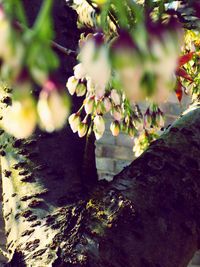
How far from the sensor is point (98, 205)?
4.54 ft

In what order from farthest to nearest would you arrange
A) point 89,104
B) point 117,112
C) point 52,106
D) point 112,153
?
point 112,153
point 117,112
point 89,104
point 52,106

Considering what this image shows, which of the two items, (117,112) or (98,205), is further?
(117,112)

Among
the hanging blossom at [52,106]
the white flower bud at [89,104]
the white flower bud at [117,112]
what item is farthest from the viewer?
the white flower bud at [117,112]

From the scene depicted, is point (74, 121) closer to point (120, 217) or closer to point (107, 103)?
point (107, 103)

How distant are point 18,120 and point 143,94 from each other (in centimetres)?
12

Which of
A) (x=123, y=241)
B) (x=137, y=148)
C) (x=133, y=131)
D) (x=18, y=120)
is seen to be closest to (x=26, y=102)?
(x=18, y=120)

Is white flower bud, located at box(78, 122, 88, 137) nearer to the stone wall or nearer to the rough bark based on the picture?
the rough bark

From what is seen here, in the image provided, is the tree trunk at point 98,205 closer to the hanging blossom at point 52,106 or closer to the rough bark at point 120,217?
the rough bark at point 120,217

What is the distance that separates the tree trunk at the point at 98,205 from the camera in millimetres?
1313

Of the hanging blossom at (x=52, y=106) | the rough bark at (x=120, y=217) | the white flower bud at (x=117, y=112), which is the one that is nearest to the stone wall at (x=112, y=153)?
the white flower bud at (x=117, y=112)

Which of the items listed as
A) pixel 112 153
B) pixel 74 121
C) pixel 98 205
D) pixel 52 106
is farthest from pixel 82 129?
pixel 112 153

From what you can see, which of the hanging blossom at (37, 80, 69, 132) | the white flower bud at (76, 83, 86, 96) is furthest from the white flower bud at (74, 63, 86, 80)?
the hanging blossom at (37, 80, 69, 132)

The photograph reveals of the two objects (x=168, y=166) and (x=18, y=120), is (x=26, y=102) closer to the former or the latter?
(x=18, y=120)

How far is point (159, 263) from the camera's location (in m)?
1.34
